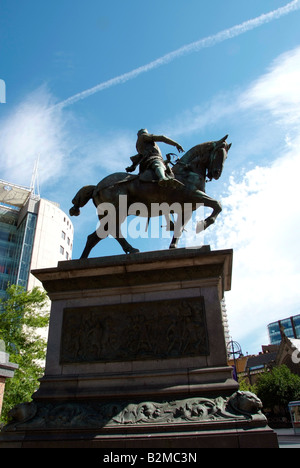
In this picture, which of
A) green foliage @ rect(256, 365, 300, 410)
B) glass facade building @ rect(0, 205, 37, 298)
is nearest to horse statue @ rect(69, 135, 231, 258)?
green foliage @ rect(256, 365, 300, 410)

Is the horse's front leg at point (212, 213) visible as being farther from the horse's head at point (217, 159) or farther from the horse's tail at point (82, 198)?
the horse's tail at point (82, 198)

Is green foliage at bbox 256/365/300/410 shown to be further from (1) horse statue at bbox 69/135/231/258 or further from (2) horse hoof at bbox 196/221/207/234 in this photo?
(2) horse hoof at bbox 196/221/207/234

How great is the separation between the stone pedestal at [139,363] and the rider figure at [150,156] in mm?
2056

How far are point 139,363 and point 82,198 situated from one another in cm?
435

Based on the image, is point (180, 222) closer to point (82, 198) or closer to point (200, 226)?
point (200, 226)

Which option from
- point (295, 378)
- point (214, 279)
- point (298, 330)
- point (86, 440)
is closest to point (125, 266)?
point (214, 279)

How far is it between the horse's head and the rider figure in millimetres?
956

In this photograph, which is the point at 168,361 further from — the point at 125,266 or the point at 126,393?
the point at 125,266

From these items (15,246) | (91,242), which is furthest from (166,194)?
(15,246)

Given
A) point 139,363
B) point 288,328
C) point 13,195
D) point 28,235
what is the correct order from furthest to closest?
point 288,328
point 13,195
point 28,235
point 139,363

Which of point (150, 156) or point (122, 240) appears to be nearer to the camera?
point (122, 240)

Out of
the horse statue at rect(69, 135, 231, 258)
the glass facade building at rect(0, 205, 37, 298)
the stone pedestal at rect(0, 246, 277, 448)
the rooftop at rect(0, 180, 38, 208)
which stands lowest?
the stone pedestal at rect(0, 246, 277, 448)

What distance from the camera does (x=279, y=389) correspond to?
50312 millimetres

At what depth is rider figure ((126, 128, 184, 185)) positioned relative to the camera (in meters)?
8.73
